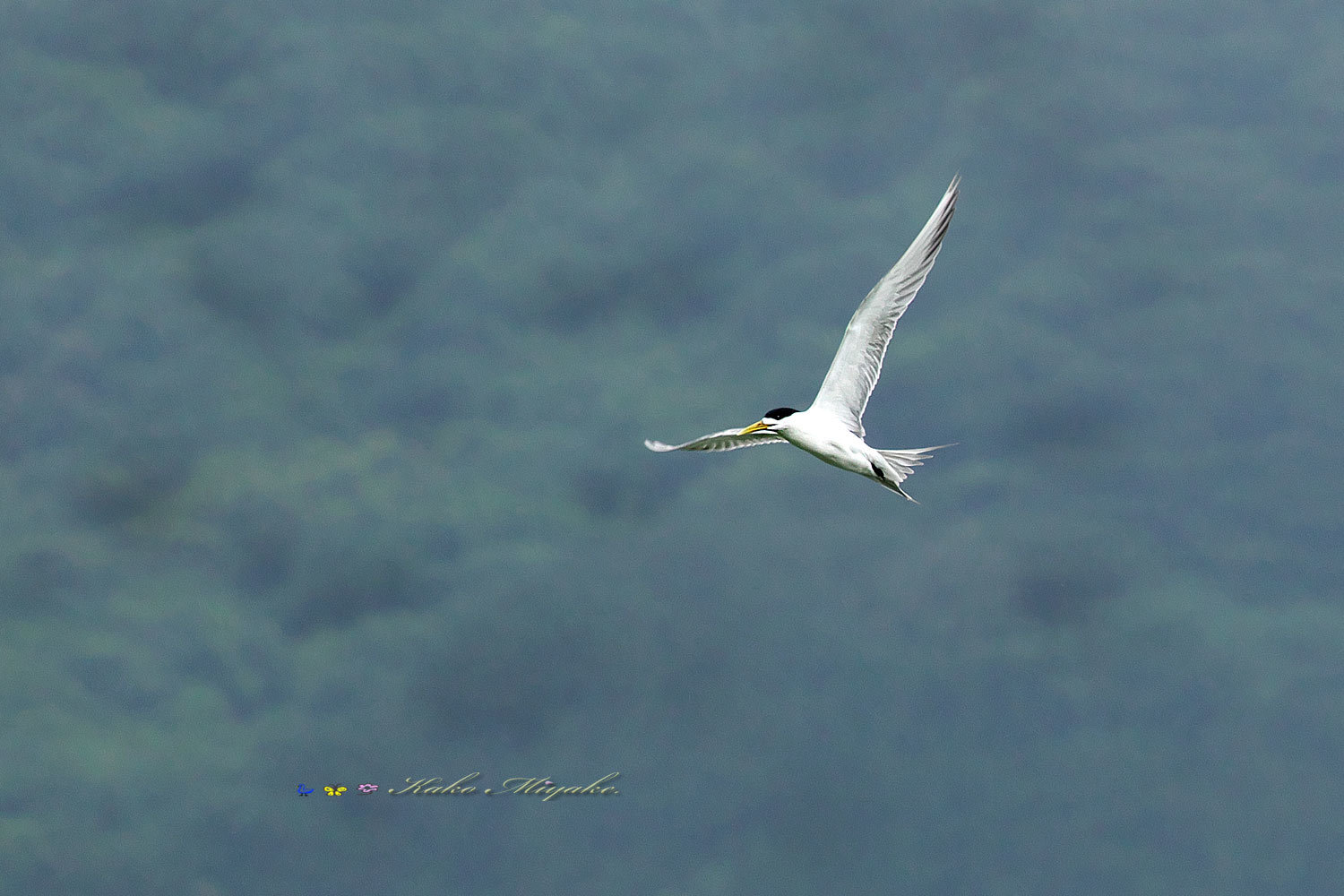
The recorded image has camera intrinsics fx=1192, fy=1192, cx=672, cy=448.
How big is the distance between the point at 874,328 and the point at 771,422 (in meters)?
3.95

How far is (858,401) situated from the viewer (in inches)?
1372

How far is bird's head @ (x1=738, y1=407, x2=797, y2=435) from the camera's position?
33.5 meters

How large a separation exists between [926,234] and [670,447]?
9.20m

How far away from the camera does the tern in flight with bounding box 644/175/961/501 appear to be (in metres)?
32.6

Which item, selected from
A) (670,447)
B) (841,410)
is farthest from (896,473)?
(670,447)

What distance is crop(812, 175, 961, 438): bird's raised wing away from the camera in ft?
106

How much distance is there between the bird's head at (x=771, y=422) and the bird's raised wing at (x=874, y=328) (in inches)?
35.3

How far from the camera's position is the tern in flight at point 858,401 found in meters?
32.6

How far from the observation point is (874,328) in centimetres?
3394

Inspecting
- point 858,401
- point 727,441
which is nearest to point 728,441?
point 727,441

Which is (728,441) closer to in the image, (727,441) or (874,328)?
(727,441)

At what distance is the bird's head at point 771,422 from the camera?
3345cm

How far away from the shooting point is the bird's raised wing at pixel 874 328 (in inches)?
1277

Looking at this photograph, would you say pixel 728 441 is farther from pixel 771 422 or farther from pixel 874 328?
pixel 874 328
